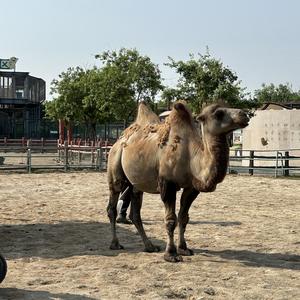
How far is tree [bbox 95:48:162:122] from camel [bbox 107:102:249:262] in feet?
81.7

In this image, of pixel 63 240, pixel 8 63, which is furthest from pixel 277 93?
pixel 63 240

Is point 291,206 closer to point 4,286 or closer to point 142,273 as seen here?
point 142,273

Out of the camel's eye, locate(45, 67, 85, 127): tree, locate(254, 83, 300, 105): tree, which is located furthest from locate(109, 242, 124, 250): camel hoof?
locate(254, 83, 300, 105): tree

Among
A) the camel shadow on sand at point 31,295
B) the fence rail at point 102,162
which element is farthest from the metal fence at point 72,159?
the camel shadow on sand at point 31,295

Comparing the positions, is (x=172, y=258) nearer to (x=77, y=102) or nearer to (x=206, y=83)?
(x=206, y=83)

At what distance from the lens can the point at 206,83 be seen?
28.6 m

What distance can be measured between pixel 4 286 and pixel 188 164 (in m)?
2.68

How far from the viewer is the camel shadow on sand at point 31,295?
5.39 m

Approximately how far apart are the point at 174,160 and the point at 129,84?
26798 mm

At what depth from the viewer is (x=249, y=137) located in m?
28.7

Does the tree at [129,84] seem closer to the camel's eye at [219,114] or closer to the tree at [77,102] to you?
the tree at [77,102]

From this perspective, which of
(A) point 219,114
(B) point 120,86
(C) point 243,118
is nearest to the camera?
(C) point 243,118

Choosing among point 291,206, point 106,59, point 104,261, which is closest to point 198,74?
point 106,59

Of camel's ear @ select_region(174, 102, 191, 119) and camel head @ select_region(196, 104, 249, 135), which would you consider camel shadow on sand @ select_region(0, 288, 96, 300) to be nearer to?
camel head @ select_region(196, 104, 249, 135)
